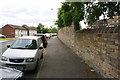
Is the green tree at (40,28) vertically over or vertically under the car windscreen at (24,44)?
over

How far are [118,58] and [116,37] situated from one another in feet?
2.02

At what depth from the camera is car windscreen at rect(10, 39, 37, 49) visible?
6259 mm

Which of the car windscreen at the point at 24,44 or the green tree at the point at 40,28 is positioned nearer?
the car windscreen at the point at 24,44

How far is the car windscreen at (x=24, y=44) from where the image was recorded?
626 centimetres

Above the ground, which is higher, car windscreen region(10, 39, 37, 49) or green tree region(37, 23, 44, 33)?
green tree region(37, 23, 44, 33)

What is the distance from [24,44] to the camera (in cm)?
652

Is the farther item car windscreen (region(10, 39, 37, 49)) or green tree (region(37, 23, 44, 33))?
green tree (region(37, 23, 44, 33))

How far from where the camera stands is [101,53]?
4.91 meters

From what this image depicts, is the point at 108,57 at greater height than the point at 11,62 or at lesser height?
greater

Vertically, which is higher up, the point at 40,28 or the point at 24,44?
the point at 40,28

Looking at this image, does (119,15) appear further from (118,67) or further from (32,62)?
(32,62)

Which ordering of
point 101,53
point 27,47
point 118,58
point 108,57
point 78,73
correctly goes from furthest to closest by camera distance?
point 27,47, point 78,73, point 101,53, point 108,57, point 118,58

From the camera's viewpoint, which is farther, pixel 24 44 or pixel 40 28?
pixel 40 28

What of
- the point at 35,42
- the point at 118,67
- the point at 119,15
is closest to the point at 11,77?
the point at 118,67
